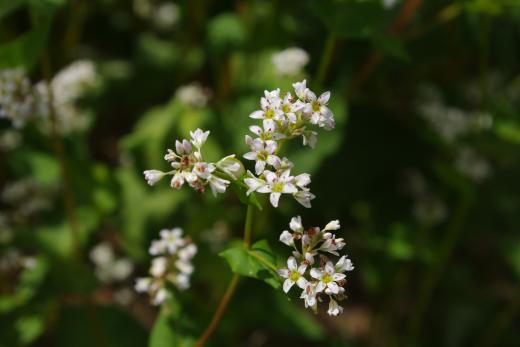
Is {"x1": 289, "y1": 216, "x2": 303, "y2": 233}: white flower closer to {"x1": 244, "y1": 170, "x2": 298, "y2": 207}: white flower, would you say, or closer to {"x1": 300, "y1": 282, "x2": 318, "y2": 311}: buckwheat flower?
{"x1": 244, "y1": 170, "x2": 298, "y2": 207}: white flower

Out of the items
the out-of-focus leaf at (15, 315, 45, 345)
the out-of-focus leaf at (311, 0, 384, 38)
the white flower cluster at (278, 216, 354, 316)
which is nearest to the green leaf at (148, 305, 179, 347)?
the white flower cluster at (278, 216, 354, 316)

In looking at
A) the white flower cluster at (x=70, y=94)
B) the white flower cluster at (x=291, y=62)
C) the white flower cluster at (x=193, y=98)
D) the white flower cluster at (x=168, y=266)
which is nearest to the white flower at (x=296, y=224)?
the white flower cluster at (x=168, y=266)

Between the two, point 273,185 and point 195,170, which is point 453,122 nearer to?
point 273,185

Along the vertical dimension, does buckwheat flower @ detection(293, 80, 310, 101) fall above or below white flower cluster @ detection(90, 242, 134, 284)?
above

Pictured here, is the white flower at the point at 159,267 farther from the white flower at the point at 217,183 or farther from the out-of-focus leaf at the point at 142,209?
the out-of-focus leaf at the point at 142,209

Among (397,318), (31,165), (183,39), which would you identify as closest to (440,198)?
(397,318)

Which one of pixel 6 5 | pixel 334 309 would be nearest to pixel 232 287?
pixel 334 309

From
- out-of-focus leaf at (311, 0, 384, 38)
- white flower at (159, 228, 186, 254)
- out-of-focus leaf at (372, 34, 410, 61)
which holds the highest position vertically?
out-of-focus leaf at (311, 0, 384, 38)
